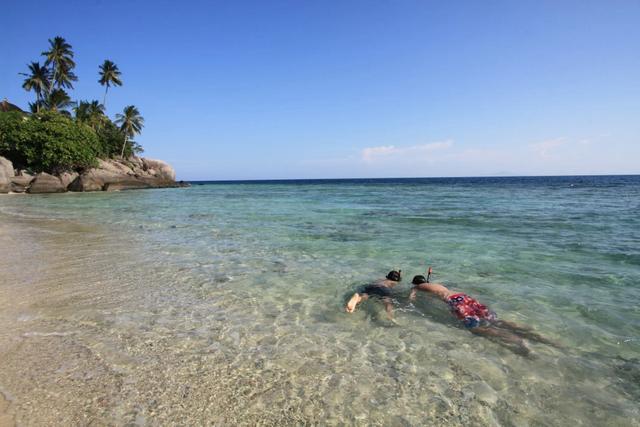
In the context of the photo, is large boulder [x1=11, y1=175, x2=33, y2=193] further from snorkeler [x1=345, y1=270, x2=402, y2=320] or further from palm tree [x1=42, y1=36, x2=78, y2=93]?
snorkeler [x1=345, y1=270, x2=402, y2=320]

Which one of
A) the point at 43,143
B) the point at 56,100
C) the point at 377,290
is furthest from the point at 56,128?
the point at 377,290

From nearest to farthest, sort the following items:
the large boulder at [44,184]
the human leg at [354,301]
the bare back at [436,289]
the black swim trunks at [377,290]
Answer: the human leg at [354,301] → the bare back at [436,289] → the black swim trunks at [377,290] → the large boulder at [44,184]

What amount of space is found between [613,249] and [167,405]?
11.4 m

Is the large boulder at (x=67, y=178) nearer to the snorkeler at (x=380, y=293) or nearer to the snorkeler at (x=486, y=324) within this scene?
the snorkeler at (x=380, y=293)

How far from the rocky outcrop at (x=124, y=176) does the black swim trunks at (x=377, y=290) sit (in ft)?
139

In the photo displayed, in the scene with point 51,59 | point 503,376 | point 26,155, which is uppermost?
point 51,59

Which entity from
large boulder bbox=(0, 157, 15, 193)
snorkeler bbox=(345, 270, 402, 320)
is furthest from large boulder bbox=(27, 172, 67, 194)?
snorkeler bbox=(345, 270, 402, 320)

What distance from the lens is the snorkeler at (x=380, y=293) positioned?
18.3ft

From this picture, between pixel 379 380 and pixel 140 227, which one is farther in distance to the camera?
pixel 140 227

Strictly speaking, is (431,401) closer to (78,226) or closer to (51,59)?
(78,226)

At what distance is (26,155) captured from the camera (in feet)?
123

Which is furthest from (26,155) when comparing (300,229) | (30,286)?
(30,286)

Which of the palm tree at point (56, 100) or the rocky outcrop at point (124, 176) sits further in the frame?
the palm tree at point (56, 100)

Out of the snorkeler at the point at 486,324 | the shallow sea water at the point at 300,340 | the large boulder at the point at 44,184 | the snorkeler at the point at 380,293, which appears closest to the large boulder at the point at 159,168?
the large boulder at the point at 44,184
